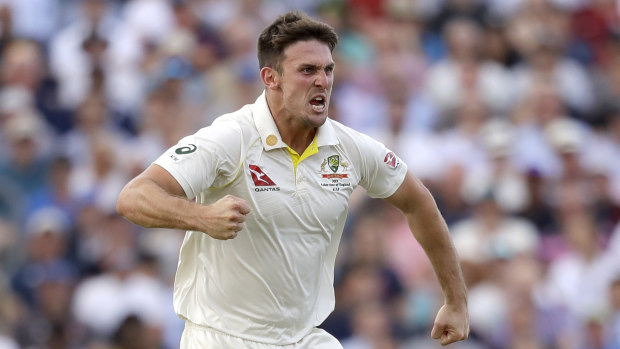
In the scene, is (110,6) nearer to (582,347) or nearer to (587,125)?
(587,125)

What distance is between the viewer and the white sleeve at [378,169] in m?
5.76

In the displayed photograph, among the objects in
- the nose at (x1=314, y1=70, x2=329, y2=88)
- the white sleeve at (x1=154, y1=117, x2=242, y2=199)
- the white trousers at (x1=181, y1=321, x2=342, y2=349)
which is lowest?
the white trousers at (x1=181, y1=321, x2=342, y2=349)

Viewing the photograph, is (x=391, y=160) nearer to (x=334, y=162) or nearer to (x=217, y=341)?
(x=334, y=162)

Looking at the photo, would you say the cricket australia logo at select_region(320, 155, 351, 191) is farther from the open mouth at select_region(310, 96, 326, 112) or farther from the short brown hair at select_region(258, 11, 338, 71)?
the short brown hair at select_region(258, 11, 338, 71)

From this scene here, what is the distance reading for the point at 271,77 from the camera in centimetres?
563

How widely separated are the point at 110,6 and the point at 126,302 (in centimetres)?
414

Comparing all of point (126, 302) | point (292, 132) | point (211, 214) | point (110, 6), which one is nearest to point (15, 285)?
point (126, 302)

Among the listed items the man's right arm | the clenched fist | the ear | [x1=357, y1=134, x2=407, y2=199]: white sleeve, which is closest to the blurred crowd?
[x1=357, y1=134, x2=407, y2=199]: white sleeve

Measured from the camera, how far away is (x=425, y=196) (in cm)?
595

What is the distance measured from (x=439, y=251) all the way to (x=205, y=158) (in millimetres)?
1501

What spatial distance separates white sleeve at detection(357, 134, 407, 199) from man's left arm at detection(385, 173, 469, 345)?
54 millimetres

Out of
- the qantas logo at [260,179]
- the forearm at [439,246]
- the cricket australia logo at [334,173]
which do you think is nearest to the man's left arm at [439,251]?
the forearm at [439,246]

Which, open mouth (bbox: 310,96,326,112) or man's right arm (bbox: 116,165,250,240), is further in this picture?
open mouth (bbox: 310,96,326,112)

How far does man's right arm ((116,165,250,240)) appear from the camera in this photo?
15.2 feet
